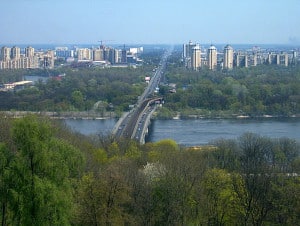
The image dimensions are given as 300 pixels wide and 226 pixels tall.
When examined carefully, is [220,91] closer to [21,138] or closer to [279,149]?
[279,149]

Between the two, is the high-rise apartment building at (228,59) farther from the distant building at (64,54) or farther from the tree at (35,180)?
the tree at (35,180)

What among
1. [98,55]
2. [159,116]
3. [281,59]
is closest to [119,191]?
[159,116]

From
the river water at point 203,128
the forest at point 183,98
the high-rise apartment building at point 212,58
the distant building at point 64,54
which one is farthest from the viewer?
the distant building at point 64,54

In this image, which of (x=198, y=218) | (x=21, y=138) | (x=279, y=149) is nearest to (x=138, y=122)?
(x=279, y=149)

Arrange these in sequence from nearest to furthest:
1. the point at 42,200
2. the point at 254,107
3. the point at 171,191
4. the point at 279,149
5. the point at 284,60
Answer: the point at 42,200
the point at 171,191
the point at 279,149
the point at 254,107
the point at 284,60

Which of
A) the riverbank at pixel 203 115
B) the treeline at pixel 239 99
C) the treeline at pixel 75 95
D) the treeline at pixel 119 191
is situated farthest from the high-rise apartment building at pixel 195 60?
the treeline at pixel 119 191

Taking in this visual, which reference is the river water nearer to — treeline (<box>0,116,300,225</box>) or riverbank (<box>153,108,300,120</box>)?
riverbank (<box>153,108,300,120</box>)

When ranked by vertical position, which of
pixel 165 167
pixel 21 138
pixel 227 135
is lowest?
pixel 227 135

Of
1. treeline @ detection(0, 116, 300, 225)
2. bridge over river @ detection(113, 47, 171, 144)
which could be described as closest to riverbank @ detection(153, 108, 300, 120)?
bridge over river @ detection(113, 47, 171, 144)
